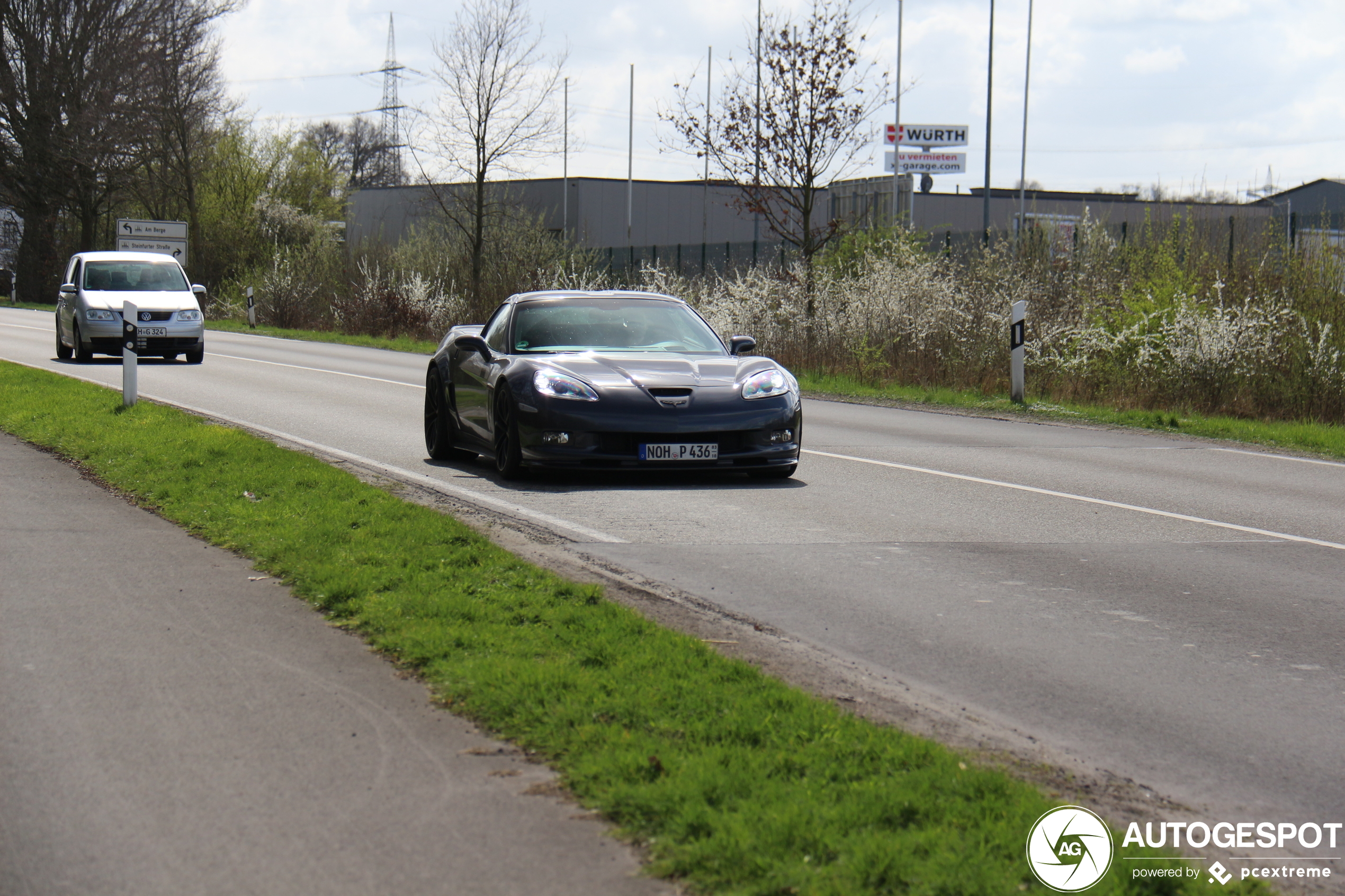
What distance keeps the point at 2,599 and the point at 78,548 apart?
1.32 meters

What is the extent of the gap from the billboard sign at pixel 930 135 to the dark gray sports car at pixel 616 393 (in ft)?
178

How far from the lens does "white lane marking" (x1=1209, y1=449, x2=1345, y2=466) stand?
1319 cm

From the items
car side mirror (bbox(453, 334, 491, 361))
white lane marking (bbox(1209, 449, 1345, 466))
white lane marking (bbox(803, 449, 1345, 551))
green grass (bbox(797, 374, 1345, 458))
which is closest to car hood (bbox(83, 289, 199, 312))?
green grass (bbox(797, 374, 1345, 458))

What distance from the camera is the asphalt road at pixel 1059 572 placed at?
486 cm

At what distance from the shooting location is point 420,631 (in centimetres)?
571

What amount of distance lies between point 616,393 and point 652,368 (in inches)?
19.8

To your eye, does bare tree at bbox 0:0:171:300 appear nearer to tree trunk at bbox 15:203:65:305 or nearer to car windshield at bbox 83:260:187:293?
tree trunk at bbox 15:203:65:305

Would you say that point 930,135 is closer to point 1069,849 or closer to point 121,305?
point 121,305

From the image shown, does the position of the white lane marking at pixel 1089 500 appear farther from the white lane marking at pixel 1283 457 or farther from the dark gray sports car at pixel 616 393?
the white lane marking at pixel 1283 457

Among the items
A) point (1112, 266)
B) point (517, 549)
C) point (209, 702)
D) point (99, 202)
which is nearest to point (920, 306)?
point (1112, 266)

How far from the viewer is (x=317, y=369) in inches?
926

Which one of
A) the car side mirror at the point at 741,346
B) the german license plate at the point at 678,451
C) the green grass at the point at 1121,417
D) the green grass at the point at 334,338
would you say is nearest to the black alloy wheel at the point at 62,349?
the green grass at the point at 334,338

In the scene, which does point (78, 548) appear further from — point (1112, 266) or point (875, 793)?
point (1112, 266)

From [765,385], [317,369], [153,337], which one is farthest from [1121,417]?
[153,337]
